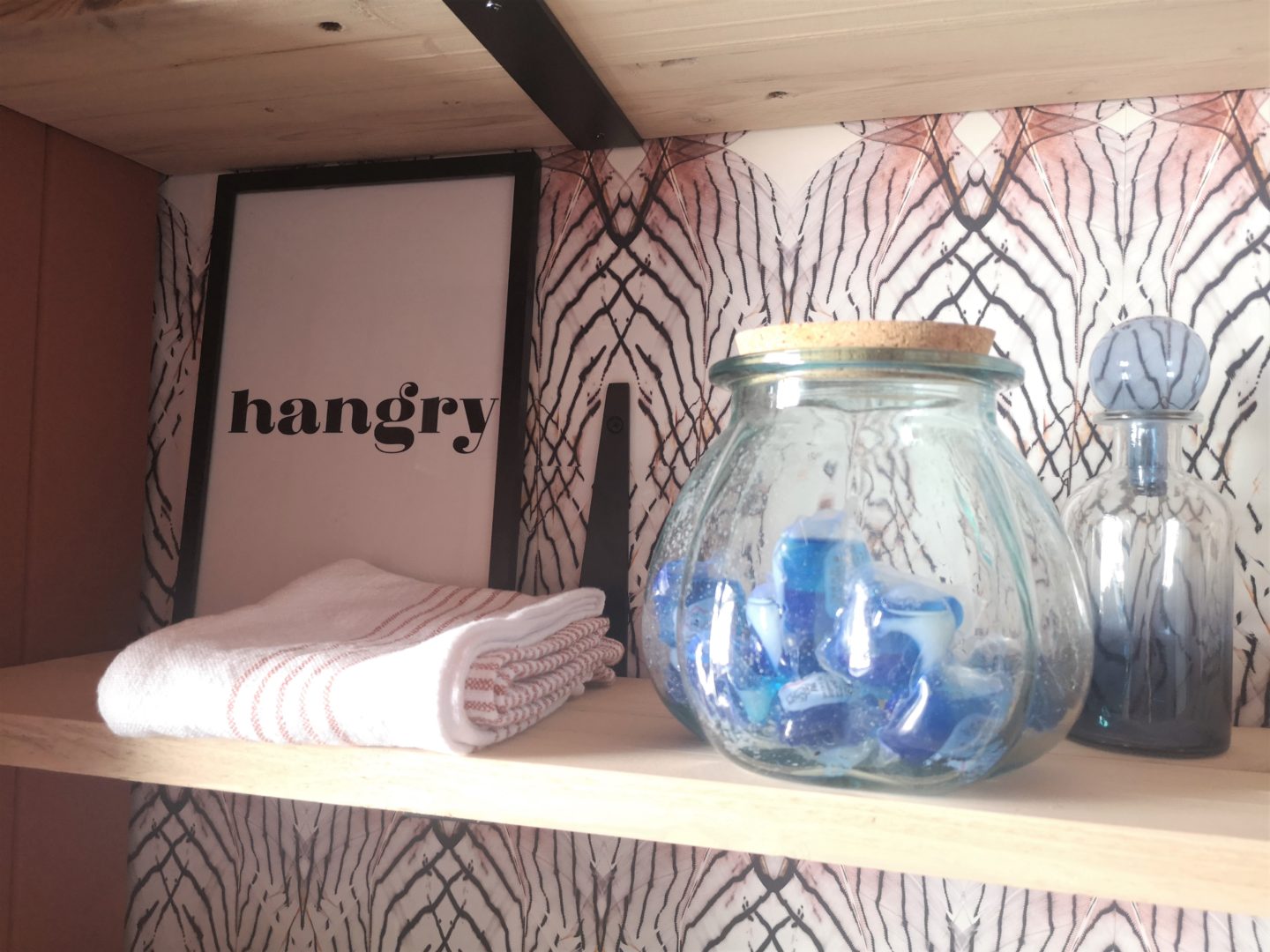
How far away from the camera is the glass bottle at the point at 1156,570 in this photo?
2.03ft

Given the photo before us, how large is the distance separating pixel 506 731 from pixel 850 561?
0.25 m

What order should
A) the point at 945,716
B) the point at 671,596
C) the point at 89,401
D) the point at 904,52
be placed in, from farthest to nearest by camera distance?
1. the point at 89,401
2. the point at 904,52
3. the point at 671,596
4. the point at 945,716

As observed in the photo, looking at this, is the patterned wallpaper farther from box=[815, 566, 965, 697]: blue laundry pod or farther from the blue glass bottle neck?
box=[815, 566, 965, 697]: blue laundry pod

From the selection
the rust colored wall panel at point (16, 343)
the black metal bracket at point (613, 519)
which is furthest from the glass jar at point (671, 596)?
the rust colored wall panel at point (16, 343)

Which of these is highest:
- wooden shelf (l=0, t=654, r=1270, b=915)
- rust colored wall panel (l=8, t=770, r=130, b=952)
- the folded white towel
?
the folded white towel

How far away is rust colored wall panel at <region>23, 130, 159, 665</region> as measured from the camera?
0.88 meters

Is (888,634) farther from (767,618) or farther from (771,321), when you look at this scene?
(771,321)

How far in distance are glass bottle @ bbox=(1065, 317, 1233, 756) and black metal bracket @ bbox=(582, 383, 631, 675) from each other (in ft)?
1.23

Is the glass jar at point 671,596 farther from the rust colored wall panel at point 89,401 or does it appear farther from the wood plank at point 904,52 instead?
the rust colored wall panel at point 89,401

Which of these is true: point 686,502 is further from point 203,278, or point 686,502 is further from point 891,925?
point 203,278

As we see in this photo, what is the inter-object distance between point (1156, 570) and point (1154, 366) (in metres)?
0.14

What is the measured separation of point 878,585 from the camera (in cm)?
50

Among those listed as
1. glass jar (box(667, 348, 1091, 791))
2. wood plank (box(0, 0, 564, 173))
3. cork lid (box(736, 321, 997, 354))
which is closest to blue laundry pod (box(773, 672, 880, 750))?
glass jar (box(667, 348, 1091, 791))

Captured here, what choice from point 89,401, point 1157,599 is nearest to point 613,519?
point 1157,599
